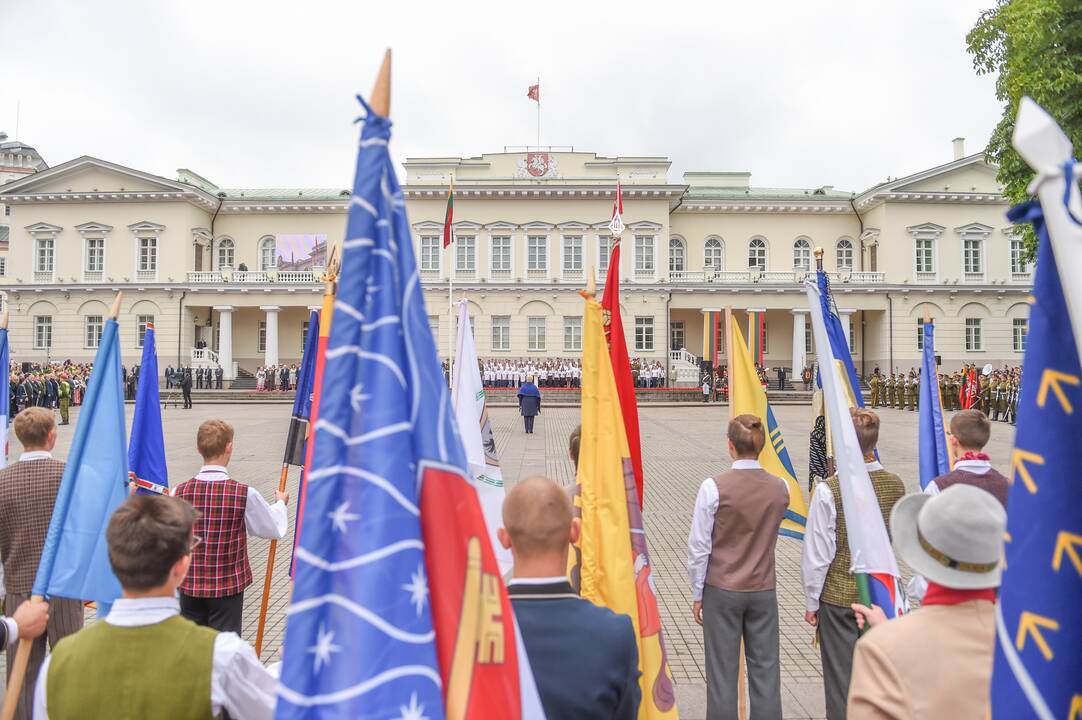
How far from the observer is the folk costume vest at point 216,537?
377 cm

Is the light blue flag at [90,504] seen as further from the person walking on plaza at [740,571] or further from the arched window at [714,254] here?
the arched window at [714,254]

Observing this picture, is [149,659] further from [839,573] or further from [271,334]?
[271,334]

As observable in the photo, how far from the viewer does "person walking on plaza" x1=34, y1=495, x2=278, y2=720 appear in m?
1.88

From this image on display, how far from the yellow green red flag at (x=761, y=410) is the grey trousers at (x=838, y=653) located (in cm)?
100

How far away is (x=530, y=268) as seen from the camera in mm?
40344

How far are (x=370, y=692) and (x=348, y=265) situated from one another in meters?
1.04

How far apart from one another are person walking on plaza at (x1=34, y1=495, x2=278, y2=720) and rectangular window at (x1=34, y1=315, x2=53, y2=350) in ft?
153

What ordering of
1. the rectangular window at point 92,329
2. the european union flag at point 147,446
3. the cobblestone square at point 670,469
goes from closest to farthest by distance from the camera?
the european union flag at point 147,446
the cobblestone square at point 670,469
the rectangular window at point 92,329

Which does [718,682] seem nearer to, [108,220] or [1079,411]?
[1079,411]

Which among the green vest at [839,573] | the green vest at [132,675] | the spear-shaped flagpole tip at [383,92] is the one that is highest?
the spear-shaped flagpole tip at [383,92]

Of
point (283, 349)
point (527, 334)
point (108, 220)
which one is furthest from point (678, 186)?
point (108, 220)

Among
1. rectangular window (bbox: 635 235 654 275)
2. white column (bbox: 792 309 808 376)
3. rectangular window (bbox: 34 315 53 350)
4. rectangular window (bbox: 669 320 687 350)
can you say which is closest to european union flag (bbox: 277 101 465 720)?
rectangular window (bbox: 635 235 654 275)

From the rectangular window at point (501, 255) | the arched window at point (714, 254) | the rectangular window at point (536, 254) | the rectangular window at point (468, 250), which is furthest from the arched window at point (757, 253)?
the rectangular window at point (468, 250)

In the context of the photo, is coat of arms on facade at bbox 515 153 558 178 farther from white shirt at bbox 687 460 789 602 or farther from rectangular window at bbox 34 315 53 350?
white shirt at bbox 687 460 789 602
